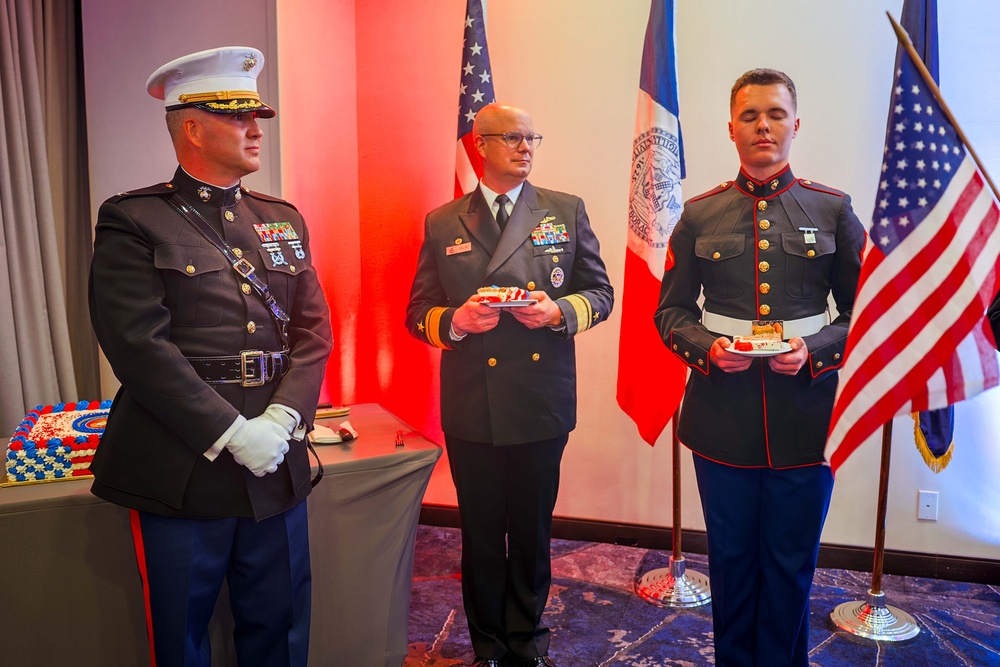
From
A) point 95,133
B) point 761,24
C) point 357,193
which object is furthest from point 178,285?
point 761,24

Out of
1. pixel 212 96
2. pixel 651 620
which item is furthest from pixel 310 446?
pixel 651 620

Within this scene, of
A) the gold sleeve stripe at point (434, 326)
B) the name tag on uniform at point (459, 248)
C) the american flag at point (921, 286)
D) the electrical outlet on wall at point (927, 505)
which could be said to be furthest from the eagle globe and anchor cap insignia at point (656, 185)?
the electrical outlet on wall at point (927, 505)

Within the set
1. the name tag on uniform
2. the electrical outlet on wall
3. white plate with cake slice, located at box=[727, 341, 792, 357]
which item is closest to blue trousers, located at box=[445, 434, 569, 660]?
the name tag on uniform

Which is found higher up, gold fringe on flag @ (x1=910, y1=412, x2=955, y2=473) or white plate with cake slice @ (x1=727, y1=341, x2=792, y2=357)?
white plate with cake slice @ (x1=727, y1=341, x2=792, y2=357)

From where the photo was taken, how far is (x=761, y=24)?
134 inches

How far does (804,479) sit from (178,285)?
162 cm

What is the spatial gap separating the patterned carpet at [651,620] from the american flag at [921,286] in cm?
137

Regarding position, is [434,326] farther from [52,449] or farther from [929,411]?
[929,411]

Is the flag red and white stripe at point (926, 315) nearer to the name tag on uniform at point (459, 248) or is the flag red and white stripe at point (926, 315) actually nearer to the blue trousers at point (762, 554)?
the blue trousers at point (762, 554)

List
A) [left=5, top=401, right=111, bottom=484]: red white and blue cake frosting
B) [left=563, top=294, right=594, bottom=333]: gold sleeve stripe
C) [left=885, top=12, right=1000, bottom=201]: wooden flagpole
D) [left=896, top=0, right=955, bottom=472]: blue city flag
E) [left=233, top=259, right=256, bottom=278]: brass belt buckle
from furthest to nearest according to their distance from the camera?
[left=896, top=0, right=955, bottom=472]: blue city flag
[left=563, top=294, right=594, bottom=333]: gold sleeve stripe
[left=5, top=401, right=111, bottom=484]: red white and blue cake frosting
[left=233, top=259, right=256, bottom=278]: brass belt buckle
[left=885, top=12, right=1000, bottom=201]: wooden flagpole

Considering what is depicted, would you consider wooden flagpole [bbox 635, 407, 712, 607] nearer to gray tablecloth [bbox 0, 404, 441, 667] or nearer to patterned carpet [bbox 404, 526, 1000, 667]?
patterned carpet [bbox 404, 526, 1000, 667]

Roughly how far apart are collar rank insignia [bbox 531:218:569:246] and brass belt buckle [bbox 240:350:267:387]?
3.07ft

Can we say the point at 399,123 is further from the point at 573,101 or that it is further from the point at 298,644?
the point at 298,644

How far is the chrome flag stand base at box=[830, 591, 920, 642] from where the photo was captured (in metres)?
2.89
